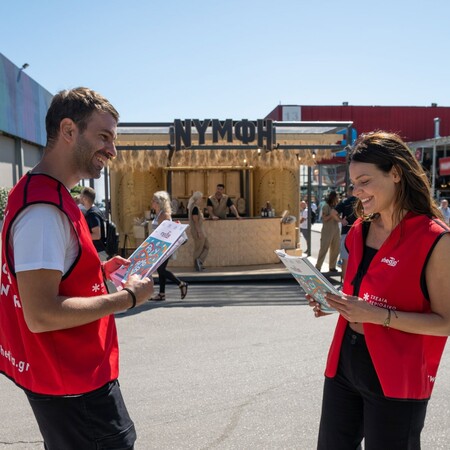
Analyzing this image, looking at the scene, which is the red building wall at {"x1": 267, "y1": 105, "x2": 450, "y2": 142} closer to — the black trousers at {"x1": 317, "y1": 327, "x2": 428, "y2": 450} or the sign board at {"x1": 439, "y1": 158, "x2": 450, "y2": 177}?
the sign board at {"x1": 439, "y1": 158, "x2": 450, "y2": 177}

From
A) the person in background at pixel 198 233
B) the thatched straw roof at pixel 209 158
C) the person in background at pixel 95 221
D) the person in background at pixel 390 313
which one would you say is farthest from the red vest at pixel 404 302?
the thatched straw roof at pixel 209 158

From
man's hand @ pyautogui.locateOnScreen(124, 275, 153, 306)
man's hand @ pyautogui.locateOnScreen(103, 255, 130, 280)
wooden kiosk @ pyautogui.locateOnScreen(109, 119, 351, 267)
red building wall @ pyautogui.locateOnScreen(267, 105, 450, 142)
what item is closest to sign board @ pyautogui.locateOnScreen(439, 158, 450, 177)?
red building wall @ pyautogui.locateOnScreen(267, 105, 450, 142)

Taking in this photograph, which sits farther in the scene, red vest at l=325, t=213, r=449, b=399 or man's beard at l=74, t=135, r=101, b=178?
red vest at l=325, t=213, r=449, b=399

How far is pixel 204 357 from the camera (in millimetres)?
5453

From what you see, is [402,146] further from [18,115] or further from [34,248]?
[18,115]

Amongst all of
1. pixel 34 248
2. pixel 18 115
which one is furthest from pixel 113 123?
pixel 18 115

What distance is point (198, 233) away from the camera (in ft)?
36.8

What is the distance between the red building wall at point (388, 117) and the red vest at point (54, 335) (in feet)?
113

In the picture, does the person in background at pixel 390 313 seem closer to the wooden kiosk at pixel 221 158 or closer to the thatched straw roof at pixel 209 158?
the wooden kiosk at pixel 221 158

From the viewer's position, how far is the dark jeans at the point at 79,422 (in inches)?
75.8

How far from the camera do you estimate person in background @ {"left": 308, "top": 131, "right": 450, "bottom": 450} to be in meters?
2.12

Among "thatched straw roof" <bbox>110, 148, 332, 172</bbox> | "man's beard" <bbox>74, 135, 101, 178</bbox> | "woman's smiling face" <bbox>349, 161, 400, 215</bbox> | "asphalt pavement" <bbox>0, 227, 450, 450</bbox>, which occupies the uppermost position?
"thatched straw roof" <bbox>110, 148, 332, 172</bbox>

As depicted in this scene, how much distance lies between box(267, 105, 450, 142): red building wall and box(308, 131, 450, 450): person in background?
33831 mm

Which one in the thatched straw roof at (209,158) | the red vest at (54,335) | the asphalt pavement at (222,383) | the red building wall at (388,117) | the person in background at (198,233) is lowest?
the asphalt pavement at (222,383)
